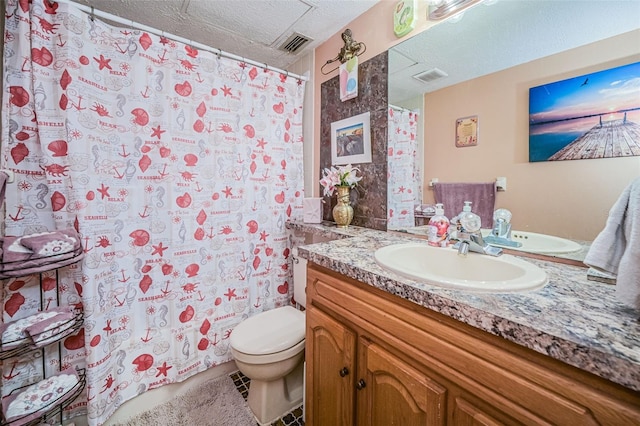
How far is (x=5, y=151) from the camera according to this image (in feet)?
3.62

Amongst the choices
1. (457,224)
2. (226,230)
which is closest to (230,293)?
(226,230)

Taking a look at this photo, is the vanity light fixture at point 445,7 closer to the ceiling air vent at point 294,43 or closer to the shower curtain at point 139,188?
the ceiling air vent at point 294,43

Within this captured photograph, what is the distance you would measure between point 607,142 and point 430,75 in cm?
72

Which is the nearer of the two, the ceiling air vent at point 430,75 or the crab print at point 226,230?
the ceiling air vent at point 430,75

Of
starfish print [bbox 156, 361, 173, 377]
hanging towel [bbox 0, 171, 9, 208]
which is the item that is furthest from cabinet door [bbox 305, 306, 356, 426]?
hanging towel [bbox 0, 171, 9, 208]

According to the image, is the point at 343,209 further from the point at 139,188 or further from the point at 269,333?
the point at 139,188

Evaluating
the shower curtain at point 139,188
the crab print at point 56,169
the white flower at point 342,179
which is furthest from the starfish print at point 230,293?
the crab print at point 56,169

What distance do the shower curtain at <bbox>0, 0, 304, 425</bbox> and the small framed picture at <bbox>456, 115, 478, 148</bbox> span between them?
110cm

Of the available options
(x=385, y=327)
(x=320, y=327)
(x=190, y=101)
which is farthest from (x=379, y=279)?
(x=190, y=101)

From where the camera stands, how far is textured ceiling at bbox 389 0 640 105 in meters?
0.80

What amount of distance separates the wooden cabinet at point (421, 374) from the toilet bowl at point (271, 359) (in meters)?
0.22

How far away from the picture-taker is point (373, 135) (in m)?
1.50

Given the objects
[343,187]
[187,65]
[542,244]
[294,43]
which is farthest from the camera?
[294,43]

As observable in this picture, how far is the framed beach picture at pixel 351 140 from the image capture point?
154cm
